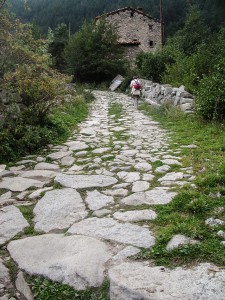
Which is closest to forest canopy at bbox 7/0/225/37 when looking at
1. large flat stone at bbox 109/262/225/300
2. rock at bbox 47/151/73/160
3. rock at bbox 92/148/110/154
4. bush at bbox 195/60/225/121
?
bush at bbox 195/60/225/121

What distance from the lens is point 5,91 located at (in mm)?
6207

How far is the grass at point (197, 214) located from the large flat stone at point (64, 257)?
353 millimetres

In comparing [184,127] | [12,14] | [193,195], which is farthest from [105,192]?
[12,14]

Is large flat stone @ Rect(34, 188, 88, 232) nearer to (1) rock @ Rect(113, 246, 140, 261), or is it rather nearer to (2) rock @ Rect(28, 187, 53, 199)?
(2) rock @ Rect(28, 187, 53, 199)

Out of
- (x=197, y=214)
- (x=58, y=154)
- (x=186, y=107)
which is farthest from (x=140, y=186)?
(x=186, y=107)

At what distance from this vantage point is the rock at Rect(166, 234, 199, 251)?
2436 millimetres

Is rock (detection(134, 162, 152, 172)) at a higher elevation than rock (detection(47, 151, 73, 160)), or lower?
lower

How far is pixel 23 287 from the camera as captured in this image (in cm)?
216

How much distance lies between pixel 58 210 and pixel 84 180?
907 millimetres

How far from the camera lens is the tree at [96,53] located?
23359 mm

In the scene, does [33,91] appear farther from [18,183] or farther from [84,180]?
[84,180]

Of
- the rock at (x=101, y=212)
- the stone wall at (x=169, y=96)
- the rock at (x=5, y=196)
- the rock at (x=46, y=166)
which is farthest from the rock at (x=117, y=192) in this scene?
the stone wall at (x=169, y=96)

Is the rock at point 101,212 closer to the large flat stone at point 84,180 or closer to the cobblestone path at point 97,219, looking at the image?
the cobblestone path at point 97,219

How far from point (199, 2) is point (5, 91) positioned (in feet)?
148
